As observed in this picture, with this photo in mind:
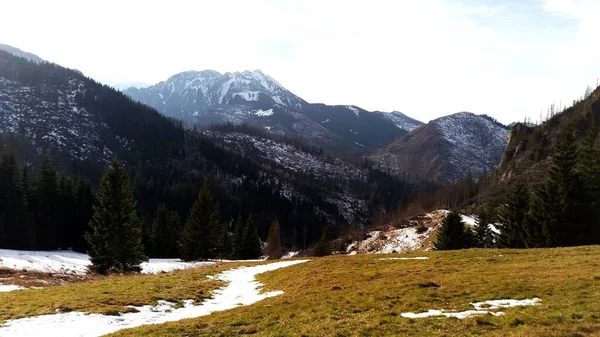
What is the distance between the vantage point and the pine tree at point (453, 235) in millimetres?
65188

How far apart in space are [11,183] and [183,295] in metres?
64.6

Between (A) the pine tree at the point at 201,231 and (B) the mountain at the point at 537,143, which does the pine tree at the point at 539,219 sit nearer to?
(A) the pine tree at the point at 201,231

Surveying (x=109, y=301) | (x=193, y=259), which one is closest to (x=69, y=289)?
(x=109, y=301)

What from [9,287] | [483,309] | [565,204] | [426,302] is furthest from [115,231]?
[565,204]

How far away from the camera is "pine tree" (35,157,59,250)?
77875 millimetres

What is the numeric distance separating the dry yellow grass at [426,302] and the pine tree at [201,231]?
133 ft

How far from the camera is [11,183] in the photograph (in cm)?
7000

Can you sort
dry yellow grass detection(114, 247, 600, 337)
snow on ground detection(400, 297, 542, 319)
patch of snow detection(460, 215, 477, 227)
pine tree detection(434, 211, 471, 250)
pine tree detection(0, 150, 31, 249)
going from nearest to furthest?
dry yellow grass detection(114, 247, 600, 337) < snow on ground detection(400, 297, 542, 319) < pine tree detection(434, 211, 471, 250) < pine tree detection(0, 150, 31, 249) < patch of snow detection(460, 215, 477, 227)

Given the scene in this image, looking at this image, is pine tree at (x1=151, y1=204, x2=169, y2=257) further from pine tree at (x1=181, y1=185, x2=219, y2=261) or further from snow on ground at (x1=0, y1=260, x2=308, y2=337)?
snow on ground at (x1=0, y1=260, x2=308, y2=337)

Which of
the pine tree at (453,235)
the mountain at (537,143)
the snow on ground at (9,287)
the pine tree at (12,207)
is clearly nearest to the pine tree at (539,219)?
the pine tree at (453,235)

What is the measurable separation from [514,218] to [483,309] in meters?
46.4

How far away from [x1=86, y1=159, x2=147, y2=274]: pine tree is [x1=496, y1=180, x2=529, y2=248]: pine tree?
5152cm

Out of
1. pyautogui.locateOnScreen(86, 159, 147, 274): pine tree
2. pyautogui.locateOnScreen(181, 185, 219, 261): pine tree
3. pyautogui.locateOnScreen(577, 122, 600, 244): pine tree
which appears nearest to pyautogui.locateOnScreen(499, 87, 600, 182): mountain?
pyautogui.locateOnScreen(577, 122, 600, 244): pine tree

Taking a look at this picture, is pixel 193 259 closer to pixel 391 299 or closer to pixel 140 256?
pixel 140 256
